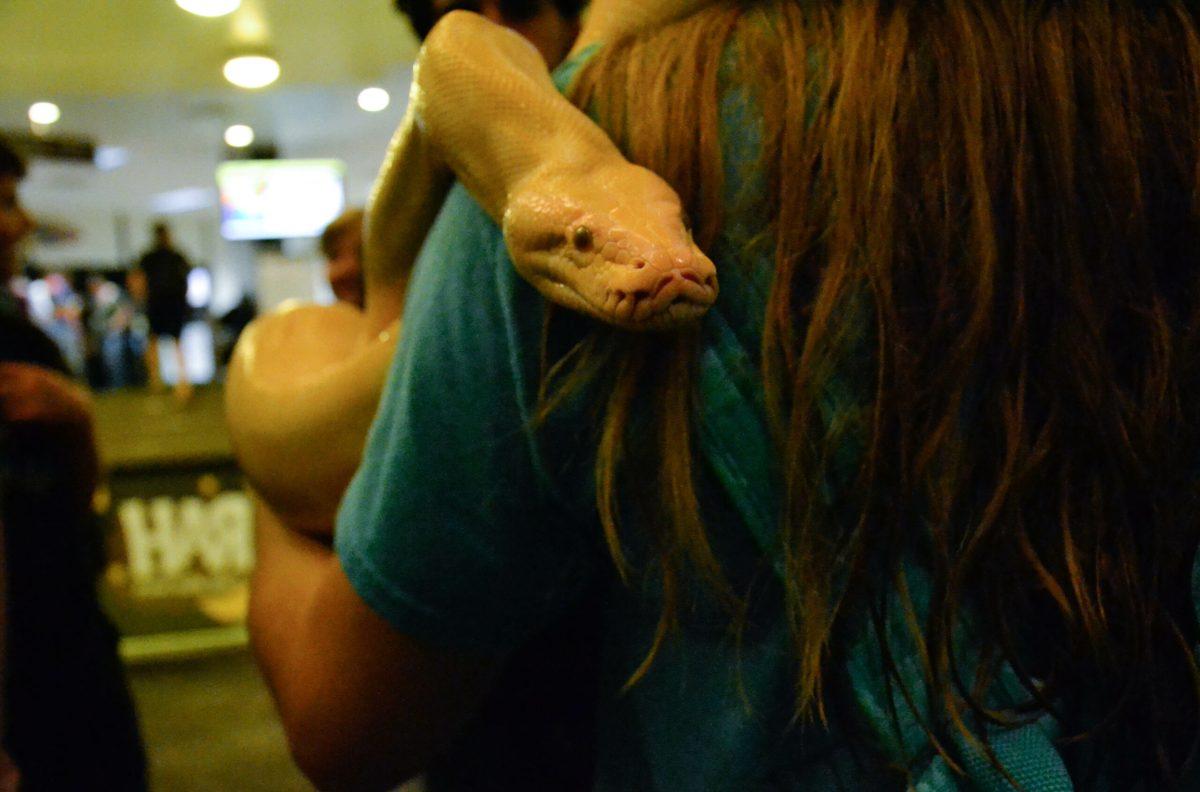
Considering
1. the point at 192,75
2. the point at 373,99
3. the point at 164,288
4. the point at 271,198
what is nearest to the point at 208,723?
the point at 164,288

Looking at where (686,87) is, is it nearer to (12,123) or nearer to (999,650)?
(999,650)

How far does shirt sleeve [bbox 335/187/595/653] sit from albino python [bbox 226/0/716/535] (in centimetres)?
3

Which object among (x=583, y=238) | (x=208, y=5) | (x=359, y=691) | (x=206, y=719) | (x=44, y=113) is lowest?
(x=44, y=113)

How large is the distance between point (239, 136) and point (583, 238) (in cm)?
950

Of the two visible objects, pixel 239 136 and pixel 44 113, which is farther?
pixel 239 136

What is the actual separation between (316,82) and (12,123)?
11.1 ft

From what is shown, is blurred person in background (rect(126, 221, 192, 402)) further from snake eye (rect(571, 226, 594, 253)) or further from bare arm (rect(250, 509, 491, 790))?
snake eye (rect(571, 226, 594, 253))

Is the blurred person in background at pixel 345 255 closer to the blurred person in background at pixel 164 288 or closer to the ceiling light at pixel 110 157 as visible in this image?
the blurred person in background at pixel 164 288

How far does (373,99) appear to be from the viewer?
7680mm

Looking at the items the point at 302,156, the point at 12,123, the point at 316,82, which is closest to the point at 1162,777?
the point at 316,82

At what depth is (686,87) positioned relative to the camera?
490mm

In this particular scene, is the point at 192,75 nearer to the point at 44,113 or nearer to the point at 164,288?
the point at 164,288

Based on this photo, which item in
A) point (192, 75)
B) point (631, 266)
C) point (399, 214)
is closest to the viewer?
point (631, 266)

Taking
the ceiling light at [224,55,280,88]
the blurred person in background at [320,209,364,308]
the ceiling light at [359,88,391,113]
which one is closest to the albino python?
the blurred person in background at [320,209,364,308]
